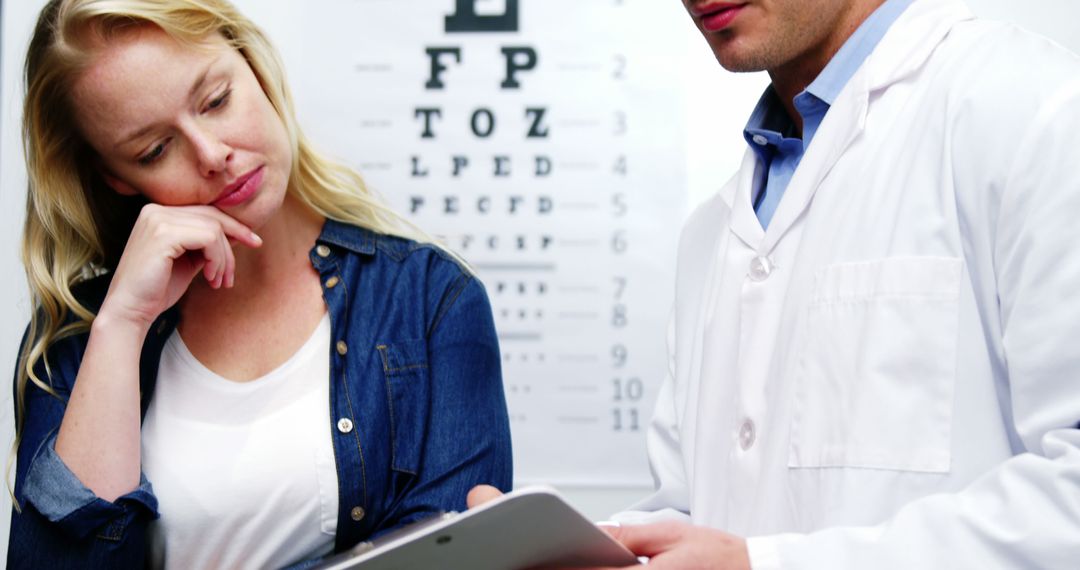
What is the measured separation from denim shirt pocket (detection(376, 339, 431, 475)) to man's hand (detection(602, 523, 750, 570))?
47 centimetres

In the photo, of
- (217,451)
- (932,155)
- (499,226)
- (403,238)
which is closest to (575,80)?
(499,226)

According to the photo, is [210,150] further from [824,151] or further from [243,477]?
[824,151]

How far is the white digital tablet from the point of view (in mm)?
688

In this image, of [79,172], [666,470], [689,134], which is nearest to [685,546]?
[666,470]

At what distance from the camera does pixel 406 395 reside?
1.24m

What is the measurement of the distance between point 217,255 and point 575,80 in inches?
35.2

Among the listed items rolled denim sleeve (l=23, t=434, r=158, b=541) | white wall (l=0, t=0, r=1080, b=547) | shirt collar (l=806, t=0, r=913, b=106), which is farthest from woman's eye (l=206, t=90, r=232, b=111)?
white wall (l=0, t=0, r=1080, b=547)

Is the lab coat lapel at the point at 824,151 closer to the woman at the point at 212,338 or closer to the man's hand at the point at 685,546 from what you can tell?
the man's hand at the point at 685,546

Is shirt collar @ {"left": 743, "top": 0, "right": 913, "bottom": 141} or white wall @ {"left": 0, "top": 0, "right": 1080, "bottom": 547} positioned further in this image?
white wall @ {"left": 0, "top": 0, "right": 1080, "bottom": 547}

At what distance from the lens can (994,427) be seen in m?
0.80

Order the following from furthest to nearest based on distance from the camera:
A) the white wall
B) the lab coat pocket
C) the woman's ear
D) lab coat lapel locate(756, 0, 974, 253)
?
the white wall → the woman's ear → lab coat lapel locate(756, 0, 974, 253) → the lab coat pocket

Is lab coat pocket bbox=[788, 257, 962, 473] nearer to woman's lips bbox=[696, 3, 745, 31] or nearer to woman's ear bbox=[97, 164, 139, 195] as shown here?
woman's lips bbox=[696, 3, 745, 31]

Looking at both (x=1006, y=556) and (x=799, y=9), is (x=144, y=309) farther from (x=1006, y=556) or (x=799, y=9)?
(x=1006, y=556)

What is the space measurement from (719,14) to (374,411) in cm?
57
